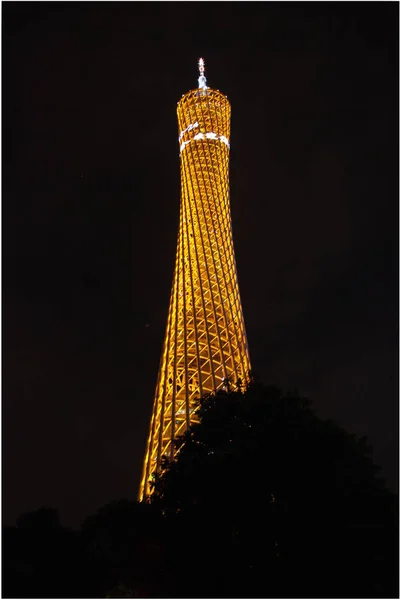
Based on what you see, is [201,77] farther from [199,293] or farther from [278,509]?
[278,509]

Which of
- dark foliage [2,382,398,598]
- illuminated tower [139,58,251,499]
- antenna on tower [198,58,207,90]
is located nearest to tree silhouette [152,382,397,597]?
dark foliage [2,382,398,598]

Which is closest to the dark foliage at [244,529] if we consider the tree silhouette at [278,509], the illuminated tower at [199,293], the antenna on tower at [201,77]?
the tree silhouette at [278,509]

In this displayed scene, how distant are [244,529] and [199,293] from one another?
1406 centimetres

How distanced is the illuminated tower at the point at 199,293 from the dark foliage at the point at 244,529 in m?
6.82

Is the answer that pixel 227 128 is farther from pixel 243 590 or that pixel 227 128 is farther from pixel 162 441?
pixel 243 590

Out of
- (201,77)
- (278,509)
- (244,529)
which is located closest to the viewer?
(278,509)

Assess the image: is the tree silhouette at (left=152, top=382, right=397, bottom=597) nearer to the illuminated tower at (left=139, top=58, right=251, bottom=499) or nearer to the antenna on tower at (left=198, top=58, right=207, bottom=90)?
the illuminated tower at (left=139, top=58, right=251, bottom=499)

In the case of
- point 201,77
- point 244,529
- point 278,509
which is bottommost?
point 244,529

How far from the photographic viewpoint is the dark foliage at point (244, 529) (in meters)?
11.5

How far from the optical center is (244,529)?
12523 mm

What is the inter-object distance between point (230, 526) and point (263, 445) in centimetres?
182

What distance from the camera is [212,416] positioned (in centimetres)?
1498

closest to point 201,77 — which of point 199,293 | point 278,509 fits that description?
point 199,293

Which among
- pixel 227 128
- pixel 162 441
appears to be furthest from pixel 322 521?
pixel 227 128
